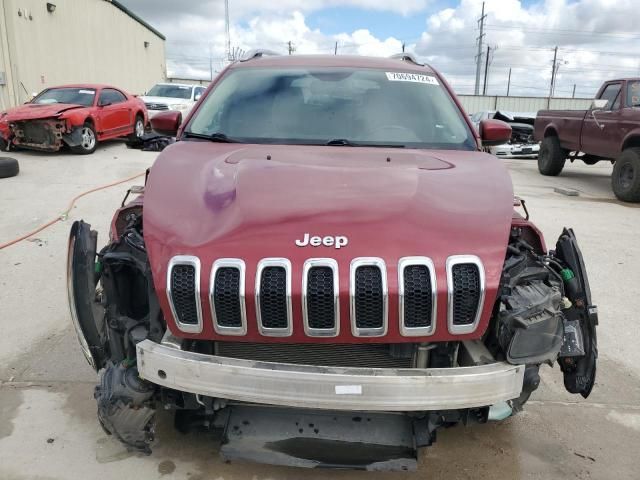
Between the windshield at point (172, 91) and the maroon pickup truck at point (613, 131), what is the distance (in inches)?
424

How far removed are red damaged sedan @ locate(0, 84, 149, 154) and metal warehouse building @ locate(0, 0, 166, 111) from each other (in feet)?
17.8

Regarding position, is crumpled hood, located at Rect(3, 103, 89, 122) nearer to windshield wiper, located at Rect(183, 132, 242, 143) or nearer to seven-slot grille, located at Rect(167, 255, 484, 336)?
windshield wiper, located at Rect(183, 132, 242, 143)

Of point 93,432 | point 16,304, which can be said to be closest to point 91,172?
point 16,304

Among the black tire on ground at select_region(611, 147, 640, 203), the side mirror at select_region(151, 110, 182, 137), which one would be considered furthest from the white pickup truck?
the side mirror at select_region(151, 110, 182, 137)

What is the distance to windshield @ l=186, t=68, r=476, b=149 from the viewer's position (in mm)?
3244

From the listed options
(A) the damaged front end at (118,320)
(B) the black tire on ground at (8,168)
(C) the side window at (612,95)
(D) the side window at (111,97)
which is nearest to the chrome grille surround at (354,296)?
(A) the damaged front end at (118,320)

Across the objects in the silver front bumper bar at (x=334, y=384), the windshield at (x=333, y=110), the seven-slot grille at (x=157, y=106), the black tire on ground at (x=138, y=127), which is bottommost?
the black tire on ground at (x=138, y=127)

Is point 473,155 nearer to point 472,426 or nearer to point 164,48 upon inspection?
point 472,426

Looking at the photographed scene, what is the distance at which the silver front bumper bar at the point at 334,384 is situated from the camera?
6.49 feet

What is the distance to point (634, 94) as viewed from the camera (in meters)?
9.31

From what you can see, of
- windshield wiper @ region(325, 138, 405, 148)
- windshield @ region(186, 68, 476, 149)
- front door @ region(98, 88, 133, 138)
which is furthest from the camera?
→ front door @ region(98, 88, 133, 138)

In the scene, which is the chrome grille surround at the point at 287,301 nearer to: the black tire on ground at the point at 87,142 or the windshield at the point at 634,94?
the windshield at the point at 634,94

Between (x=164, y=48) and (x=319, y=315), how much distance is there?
37394 millimetres

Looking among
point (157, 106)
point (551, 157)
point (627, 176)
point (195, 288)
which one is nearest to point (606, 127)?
point (627, 176)
